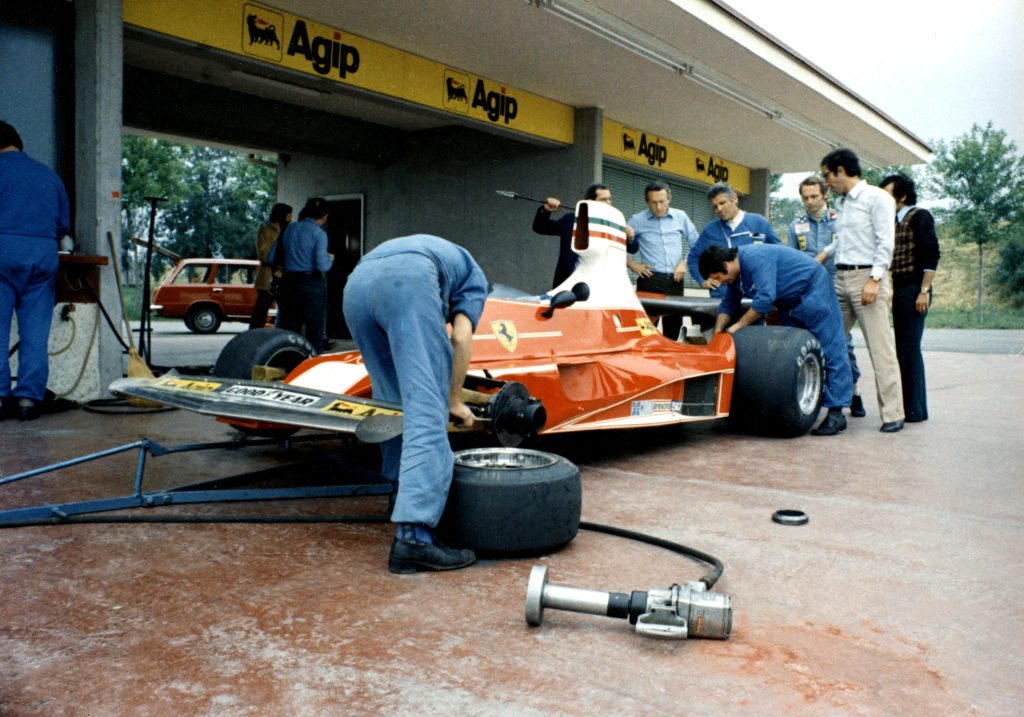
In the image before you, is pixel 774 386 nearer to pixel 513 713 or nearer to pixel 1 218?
pixel 513 713

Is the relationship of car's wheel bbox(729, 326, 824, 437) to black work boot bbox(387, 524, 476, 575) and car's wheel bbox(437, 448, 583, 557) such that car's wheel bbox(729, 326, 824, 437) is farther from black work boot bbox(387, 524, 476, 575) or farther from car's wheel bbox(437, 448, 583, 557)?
black work boot bbox(387, 524, 476, 575)

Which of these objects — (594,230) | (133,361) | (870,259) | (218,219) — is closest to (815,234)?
(870,259)

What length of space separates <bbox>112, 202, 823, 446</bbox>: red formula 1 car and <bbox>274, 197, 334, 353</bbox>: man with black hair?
348 cm

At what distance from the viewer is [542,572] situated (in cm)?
240

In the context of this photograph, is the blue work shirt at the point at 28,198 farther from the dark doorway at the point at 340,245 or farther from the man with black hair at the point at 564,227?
the dark doorway at the point at 340,245

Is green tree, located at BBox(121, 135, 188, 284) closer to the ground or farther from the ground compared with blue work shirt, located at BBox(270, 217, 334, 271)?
farther from the ground

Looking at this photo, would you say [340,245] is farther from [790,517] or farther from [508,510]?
[508,510]

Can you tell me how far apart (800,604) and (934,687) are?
0.59 metres

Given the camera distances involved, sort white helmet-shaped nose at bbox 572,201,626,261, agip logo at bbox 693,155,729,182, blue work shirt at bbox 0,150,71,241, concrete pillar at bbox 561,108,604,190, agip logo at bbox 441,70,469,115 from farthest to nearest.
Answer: agip logo at bbox 693,155,729,182 < concrete pillar at bbox 561,108,604,190 < agip logo at bbox 441,70,469,115 < blue work shirt at bbox 0,150,71,241 < white helmet-shaped nose at bbox 572,201,626,261

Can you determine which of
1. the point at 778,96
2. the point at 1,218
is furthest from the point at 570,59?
the point at 1,218

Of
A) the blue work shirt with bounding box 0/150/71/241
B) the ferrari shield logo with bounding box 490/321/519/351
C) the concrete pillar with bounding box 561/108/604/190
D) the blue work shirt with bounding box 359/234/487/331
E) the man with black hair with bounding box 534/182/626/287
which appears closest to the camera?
the blue work shirt with bounding box 359/234/487/331

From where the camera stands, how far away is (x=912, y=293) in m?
6.65

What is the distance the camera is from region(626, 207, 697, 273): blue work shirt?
8172 millimetres

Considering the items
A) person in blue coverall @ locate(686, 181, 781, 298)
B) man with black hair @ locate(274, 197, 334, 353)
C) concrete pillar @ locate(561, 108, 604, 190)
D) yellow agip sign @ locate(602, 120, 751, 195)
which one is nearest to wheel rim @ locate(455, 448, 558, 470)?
person in blue coverall @ locate(686, 181, 781, 298)
